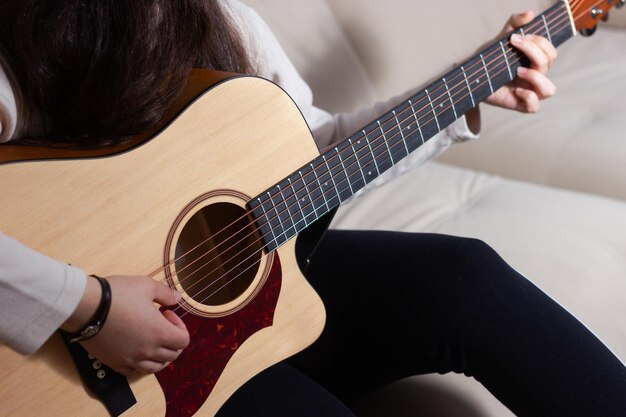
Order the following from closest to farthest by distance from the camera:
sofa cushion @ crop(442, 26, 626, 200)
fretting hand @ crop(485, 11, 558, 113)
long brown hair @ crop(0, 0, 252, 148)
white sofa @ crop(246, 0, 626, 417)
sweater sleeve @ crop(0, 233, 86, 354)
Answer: sweater sleeve @ crop(0, 233, 86, 354) → long brown hair @ crop(0, 0, 252, 148) → fretting hand @ crop(485, 11, 558, 113) → white sofa @ crop(246, 0, 626, 417) → sofa cushion @ crop(442, 26, 626, 200)

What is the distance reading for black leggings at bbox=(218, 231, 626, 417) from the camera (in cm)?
79

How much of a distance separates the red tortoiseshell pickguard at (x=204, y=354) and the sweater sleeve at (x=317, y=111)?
27 cm

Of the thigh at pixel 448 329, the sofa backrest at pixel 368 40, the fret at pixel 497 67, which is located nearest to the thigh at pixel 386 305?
the thigh at pixel 448 329

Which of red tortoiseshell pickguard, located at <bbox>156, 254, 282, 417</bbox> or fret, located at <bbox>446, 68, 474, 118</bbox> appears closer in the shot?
red tortoiseshell pickguard, located at <bbox>156, 254, 282, 417</bbox>

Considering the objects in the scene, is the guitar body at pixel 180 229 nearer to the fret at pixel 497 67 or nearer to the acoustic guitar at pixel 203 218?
the acoustic guitar at pixel 203 218

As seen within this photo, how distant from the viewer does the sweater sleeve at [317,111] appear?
3.41 ft

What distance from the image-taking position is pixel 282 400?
0.80 metres

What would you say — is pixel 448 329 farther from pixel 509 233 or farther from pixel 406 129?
pixel 509 233

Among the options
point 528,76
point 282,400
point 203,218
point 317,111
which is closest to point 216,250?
point 203,218

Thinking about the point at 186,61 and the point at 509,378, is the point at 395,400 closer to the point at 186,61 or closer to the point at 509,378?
the point at 509,378

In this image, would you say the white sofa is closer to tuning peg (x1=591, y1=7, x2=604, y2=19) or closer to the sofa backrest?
the sofa backrest

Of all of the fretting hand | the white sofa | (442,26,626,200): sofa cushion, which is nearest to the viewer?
the fretting hand

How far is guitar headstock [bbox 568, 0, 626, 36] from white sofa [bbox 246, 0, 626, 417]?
0.98 feet

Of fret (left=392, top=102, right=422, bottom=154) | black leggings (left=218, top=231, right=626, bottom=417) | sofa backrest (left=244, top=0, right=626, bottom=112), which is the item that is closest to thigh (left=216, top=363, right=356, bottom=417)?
black leggings (left=218, top=231, right=626, bottom=417)
